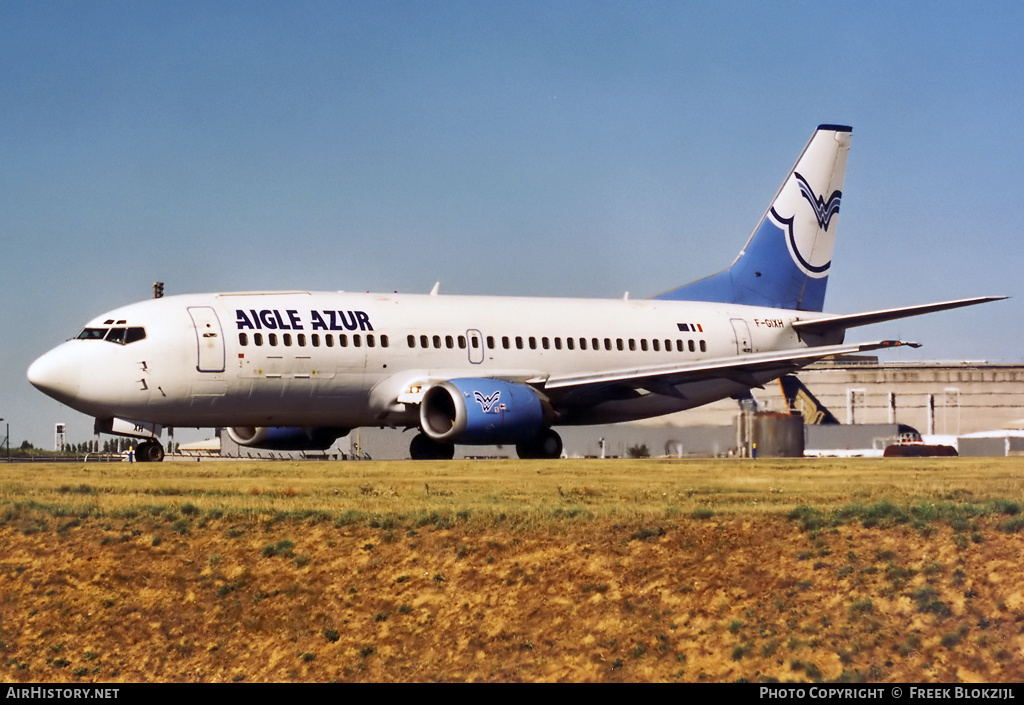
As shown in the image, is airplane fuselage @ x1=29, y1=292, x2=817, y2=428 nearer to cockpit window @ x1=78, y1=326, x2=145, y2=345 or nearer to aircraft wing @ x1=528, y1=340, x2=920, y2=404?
cockpit window @ x1=78, y1=326, x2=145, y2=345

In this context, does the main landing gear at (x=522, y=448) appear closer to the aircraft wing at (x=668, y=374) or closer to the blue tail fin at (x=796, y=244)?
the aircraft wing at (x=668, y=374)

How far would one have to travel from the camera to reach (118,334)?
3172 cm

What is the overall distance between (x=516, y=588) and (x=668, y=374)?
1985 cm

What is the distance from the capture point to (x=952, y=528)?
17469mm

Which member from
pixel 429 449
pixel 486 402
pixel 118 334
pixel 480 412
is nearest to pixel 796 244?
pixel 429 449

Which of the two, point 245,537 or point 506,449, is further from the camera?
point 506,449

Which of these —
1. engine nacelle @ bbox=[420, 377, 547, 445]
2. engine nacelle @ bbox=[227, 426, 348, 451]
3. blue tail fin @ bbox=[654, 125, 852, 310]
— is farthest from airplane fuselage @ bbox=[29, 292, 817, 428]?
blue tail fin @ bbox=[654, 125, 852, 310]

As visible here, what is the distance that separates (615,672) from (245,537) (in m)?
6.53

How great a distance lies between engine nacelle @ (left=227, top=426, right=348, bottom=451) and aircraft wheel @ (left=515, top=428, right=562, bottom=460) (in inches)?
199

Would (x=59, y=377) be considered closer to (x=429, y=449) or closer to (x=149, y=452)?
(x=149, y=452)

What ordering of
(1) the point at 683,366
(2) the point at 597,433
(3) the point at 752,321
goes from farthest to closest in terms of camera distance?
(2) the point at 597,433, (3) the point at 752,321, (1) the point at 683,366

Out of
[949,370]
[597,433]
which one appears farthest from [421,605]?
[949,370]

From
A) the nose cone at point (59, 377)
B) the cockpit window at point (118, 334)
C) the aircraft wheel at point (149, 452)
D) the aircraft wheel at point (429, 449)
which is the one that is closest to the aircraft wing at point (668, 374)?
the aircraft wheel at point (429, 449)
